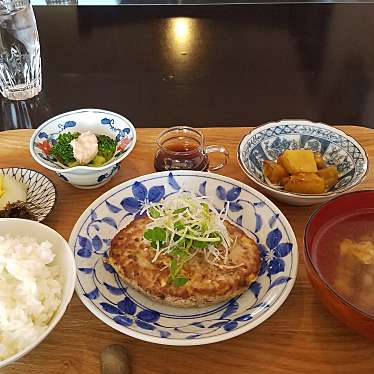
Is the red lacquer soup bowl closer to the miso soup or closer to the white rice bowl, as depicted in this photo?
the miso soup

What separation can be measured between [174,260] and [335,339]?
0.39 meters

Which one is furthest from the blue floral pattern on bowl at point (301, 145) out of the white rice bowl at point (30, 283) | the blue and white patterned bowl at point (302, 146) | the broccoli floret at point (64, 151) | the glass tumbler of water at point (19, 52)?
the glass tumbler of water at point (19, 52)

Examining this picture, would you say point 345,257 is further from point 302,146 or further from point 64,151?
point 64,151

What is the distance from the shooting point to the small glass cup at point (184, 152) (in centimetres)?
148

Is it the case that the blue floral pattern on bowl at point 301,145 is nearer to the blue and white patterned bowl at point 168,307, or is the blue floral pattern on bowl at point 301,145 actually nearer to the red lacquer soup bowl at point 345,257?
the blue and white patterned bowl at point 168,307

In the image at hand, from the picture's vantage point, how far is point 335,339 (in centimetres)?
110

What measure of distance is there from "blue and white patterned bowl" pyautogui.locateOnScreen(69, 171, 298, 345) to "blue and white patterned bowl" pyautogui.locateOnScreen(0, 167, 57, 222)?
146 mm

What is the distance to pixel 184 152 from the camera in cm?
149

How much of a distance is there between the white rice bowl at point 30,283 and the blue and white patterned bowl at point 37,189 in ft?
0.56

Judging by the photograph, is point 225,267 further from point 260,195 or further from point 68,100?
point 68,100

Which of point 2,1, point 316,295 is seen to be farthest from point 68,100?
point 316,295

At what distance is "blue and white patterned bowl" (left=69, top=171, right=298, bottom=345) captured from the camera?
3.47ft

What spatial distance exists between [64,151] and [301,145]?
0.73m

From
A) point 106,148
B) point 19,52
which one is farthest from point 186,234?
point 19,52
